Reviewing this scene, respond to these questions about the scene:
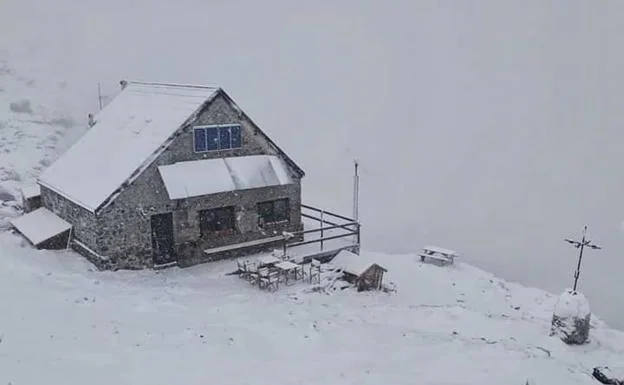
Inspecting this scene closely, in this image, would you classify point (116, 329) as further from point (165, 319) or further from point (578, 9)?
point (578, 9)

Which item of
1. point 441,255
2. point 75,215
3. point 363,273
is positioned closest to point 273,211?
point 363,273

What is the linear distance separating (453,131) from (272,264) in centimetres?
5701

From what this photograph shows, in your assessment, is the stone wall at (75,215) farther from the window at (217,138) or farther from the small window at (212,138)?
the small window at (212,138)

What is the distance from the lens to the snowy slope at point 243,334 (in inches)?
525

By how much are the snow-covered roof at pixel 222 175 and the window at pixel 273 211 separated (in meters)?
1.03

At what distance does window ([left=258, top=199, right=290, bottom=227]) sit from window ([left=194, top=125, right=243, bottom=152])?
2.78 m

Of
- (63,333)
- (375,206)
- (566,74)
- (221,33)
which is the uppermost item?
(221,33)

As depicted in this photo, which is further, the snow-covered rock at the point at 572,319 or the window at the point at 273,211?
the window at the point at 273,211

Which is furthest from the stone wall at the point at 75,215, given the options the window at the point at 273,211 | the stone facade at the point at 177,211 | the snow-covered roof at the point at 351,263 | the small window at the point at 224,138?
the snow-covered roof at the point at 351,263

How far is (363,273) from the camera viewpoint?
73.9 feet

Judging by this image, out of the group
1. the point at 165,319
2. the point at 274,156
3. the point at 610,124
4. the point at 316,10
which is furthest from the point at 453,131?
the point at 165,319

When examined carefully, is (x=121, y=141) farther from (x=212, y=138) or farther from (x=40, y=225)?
(x=40, y=225)

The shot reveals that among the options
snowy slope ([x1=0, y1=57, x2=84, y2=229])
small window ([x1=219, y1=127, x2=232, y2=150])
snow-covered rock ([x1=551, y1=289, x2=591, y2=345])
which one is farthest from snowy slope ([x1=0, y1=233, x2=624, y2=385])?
snowy slope ([x1=0, y1=57, x2=84, y2=229])

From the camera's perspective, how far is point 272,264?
22.7 metres
